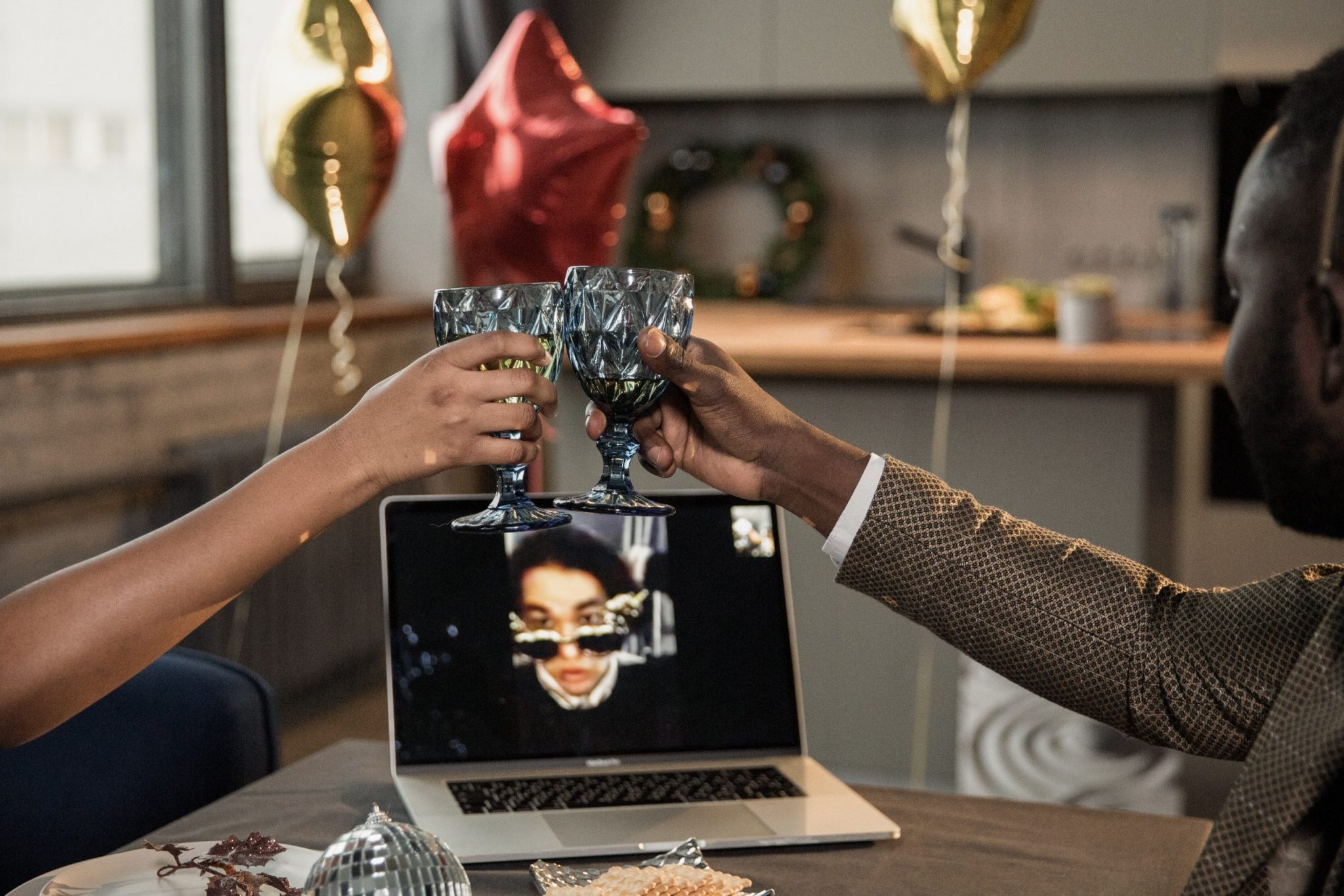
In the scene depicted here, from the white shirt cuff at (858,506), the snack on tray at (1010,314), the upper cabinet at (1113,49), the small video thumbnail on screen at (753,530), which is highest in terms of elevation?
the upper cabinet at (1113,49)

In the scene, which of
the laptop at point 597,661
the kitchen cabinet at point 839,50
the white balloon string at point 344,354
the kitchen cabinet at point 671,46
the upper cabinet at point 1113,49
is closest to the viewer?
the laptop at point 597,661

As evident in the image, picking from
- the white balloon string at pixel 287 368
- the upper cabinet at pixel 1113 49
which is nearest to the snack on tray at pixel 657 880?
the white balloon string at pixel 287 368

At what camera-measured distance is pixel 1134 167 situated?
4195 millimetres

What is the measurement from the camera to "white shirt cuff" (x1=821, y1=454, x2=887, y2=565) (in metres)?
1.14

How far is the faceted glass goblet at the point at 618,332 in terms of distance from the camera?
0.98m

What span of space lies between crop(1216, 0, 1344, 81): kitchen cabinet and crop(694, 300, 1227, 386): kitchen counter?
77 centimetres

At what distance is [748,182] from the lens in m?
4.57

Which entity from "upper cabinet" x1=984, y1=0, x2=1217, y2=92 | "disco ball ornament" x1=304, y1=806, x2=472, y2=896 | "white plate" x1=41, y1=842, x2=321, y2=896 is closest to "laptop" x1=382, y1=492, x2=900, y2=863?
"white plate" x1=41, y1=842, x2=321, y2=896

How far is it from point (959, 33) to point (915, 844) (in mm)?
1506

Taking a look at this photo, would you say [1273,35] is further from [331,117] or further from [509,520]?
[509,520]

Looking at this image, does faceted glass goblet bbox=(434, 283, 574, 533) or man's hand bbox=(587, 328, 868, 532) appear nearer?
faceted glass goblet bbox=(434, 283, 574, 533)

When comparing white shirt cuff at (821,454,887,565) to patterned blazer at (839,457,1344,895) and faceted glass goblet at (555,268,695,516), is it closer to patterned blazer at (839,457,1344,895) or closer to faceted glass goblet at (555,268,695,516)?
patterned blazer at (839,457,1344,895)

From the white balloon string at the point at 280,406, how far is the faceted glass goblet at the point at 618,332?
6.26 ft

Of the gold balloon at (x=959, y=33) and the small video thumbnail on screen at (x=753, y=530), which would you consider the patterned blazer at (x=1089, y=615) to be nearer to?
the small video thumbnail on screen at (x=753, y=530)
